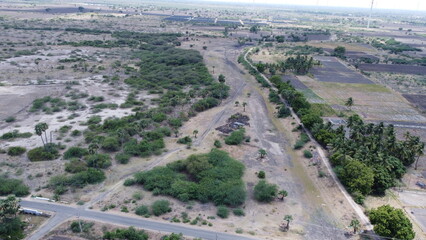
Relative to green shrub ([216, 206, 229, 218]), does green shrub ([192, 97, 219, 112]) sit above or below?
above

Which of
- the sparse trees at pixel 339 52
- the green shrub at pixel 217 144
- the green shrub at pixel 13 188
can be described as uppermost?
the sparse trees at pixel 339 52

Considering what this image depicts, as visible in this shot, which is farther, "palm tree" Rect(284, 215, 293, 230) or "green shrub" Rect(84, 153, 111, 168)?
"green shrub" Rect(84, 153, 111, 168)

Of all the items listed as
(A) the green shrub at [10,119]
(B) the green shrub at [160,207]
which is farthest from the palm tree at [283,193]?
(A) the green shrub at [10,119]

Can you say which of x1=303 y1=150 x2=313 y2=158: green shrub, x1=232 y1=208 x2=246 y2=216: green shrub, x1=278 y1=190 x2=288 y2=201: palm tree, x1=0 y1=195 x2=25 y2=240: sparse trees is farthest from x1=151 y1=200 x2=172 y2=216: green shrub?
x1=303 y1=150 x2=313 y2=158: green shrub

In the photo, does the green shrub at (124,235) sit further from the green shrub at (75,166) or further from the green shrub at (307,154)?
the green shrub at (307,154)

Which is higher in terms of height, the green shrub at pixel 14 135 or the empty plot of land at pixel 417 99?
the empty plot of land at pixel 417 99

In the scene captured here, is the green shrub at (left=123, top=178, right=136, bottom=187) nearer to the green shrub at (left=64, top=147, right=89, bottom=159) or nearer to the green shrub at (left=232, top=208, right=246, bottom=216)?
the green shrub at (left=64, top=147, right=89, bottom=159)

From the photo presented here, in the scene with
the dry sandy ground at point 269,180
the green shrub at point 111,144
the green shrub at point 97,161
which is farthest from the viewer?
the green shrub at point 111,144

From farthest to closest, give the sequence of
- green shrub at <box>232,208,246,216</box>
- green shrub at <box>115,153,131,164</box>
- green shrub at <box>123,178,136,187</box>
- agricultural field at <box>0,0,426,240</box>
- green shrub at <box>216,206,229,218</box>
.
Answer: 1. green shrub at <box>115,153,131,164</box>
2. green shrub at <box>123,178,136,187</box>
3. green shrub at <box>232,208,246,216</box>
4. green shrub at <box>216,206,229,218</box>
5. agricultural field at <box>0,0,426,240</box>

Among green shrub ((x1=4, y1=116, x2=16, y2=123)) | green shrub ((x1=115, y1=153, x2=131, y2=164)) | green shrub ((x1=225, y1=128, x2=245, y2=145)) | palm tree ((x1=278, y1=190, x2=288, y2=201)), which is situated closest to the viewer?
palm tree ((x1=278, y1=190, x2=288, y2=201))
